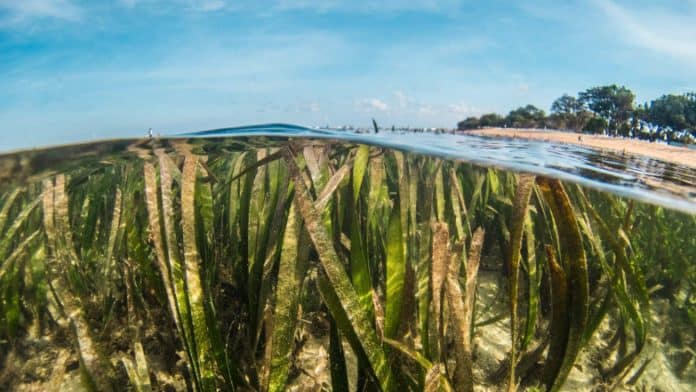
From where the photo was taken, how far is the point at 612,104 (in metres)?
6.01

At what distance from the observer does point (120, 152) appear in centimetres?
414

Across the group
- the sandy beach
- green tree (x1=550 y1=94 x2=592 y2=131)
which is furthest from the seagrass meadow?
green tree (x1=550 y1=94 x2=592 y2=131)

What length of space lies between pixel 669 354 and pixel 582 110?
374 centimetres

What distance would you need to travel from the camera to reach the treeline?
5.59m

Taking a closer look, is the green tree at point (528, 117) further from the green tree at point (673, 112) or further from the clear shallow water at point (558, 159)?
the green tree at point (673, 112)

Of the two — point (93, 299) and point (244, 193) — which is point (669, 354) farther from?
point (93, 299)

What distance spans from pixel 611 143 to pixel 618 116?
880mm

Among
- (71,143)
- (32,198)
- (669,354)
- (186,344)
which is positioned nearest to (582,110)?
(669,354)

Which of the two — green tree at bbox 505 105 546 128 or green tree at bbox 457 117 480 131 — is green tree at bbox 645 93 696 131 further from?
green tree at bbox 457 117 480 131

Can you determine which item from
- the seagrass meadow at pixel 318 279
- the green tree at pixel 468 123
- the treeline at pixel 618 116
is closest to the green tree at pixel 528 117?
the treeline at pixel 618 116

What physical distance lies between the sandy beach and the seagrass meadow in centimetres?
111

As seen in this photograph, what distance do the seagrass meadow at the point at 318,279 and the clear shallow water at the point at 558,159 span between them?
0.60ft

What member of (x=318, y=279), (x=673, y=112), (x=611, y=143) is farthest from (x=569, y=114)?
(x=318, y=279)

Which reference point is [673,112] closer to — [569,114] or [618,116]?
[618,116]
